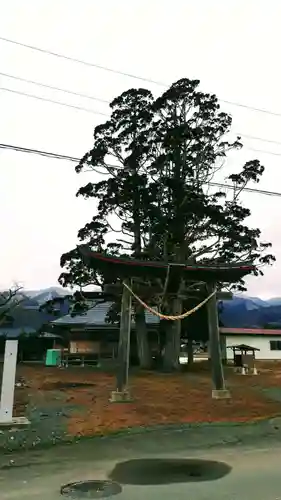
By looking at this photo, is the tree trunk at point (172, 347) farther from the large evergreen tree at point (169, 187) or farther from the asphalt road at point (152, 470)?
the asphalt road at point (152, 470)

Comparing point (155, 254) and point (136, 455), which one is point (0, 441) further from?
point (155, 254)

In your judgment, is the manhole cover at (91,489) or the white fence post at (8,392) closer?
the manhole cover at (91,489)

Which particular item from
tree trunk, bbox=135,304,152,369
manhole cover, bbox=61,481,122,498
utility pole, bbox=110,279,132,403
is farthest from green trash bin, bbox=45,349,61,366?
manhole cover, bbox=61,481,122,498

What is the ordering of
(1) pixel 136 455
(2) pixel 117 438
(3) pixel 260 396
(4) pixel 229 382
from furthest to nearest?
(4) pixel 229 382 < (3) pixel 260 396 < (2) pixel 117 438 < (1) pixel 136 455

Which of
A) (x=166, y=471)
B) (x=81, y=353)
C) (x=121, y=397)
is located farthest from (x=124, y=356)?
(x=81, y=353)

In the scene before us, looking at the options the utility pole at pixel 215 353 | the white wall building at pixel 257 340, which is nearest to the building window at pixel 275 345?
the white wall building at pixel 257 340

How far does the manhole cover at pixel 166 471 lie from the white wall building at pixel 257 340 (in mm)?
32739

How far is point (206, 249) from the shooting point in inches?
973

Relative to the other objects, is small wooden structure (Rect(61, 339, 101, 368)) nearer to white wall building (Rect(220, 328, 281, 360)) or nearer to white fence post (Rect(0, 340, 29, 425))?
white wall building (Rect(220, 328, 281, 360))

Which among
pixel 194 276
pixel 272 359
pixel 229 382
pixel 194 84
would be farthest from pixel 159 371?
pixel 272 359

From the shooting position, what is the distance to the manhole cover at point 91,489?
5984 millimetres

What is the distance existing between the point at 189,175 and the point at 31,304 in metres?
42.1

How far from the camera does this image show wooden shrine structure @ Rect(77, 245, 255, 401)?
14508mm

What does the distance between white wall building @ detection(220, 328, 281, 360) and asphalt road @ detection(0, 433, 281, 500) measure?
31075 mm
